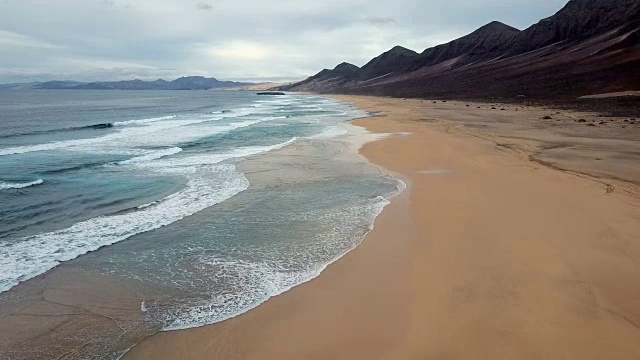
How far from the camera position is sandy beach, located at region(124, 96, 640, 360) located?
5203 mm

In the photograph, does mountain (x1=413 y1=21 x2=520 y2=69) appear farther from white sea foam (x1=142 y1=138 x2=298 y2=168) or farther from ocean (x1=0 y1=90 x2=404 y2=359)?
ocean (x1=0 y1=90 x2=404 y2=359)

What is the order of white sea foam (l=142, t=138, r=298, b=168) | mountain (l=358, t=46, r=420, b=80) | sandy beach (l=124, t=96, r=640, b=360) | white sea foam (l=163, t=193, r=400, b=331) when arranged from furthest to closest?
mountain (l=358, t=46, r=420, b=80)
white sea foam (l=142, t=138, r=298, b=168)
white sea foam (l=163, t=193, r=400, b=331)
sandy beach (l=124, t=96, r=640, b=360)

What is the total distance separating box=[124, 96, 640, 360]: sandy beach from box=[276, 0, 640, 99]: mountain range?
42.5m

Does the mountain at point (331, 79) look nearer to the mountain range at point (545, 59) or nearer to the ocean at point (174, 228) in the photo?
the mountain range at point (545, 59)

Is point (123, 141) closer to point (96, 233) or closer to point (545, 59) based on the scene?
point (96, 233)

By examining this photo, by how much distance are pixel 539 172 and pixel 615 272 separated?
7.62 meters

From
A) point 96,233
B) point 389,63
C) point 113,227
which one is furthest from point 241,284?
point 389,63

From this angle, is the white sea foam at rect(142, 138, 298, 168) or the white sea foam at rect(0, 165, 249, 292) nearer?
the white sea foam at rect(0, 165, 249, 292)

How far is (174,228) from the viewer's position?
32.4 ft

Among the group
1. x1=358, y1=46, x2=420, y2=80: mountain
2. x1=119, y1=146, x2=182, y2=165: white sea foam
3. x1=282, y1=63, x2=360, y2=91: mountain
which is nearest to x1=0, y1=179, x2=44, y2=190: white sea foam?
x1=119, y1=146, x2=182, y2=165: white sea foam

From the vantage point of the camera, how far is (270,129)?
109 ft

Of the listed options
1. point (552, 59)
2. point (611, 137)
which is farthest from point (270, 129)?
point (552, 59)

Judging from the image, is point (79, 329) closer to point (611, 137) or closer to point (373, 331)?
point (373, 331)

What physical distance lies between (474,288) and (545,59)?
80.2 m
